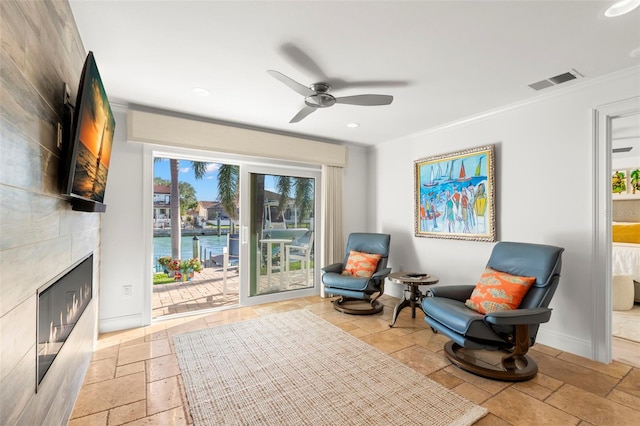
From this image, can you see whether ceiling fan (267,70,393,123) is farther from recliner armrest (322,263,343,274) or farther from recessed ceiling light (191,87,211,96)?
recliner armrest (322,263,343,274)

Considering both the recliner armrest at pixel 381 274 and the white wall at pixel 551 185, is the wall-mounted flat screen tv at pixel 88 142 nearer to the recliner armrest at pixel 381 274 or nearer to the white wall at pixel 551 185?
the recliner armrest at pixel 381 274

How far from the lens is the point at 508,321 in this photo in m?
2.20

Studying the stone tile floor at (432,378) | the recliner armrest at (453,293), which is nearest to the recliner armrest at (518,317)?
the stone tile floor at (432,378)

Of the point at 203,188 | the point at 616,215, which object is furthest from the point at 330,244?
the point at 616,215

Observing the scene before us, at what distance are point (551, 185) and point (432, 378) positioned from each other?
2147mm

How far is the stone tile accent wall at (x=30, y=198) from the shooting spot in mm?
984

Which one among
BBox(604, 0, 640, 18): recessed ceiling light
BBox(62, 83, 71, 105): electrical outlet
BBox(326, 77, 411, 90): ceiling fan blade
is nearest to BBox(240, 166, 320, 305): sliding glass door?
BBox(326, 77, 411, 90): ceiling fan blade

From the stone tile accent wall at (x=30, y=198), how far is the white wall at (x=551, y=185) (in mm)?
3769

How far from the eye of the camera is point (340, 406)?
2.04 meters

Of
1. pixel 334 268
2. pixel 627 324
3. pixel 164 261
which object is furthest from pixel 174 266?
pixel 627 324

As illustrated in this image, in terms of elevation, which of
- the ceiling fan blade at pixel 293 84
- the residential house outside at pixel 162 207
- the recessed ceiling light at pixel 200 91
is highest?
the recessed ceiling light at pixel 200 91

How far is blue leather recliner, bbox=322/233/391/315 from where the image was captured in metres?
3.74

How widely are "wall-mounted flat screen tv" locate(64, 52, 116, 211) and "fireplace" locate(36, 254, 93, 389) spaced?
435 millimetres

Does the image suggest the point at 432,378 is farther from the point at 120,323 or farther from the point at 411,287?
the point at 120,323
